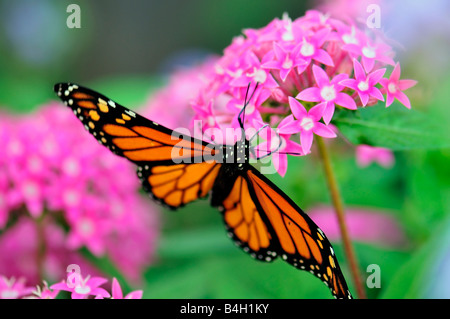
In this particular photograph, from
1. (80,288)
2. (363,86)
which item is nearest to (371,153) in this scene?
(363,86)

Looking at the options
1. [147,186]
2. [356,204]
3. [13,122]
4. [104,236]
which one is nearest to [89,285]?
[147,186]

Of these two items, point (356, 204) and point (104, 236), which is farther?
point (356, 204)

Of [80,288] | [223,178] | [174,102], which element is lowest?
[80,288]

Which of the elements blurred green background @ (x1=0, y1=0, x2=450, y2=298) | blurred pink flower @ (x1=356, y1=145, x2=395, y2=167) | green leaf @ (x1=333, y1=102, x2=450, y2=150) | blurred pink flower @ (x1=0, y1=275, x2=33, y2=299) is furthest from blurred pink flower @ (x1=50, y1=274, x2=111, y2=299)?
blurred pink flower @ (x1=356, y1=145, x2=395, y2=167)

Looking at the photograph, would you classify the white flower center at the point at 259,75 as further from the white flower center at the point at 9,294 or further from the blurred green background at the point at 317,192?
the white flower center at the point at 9,294

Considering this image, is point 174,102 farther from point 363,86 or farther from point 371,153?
point 363,86

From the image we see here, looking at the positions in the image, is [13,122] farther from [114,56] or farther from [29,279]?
[114,56]

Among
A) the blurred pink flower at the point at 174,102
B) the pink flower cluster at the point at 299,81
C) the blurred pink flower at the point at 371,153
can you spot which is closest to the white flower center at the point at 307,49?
the pink flower cluster at the point at 299,81

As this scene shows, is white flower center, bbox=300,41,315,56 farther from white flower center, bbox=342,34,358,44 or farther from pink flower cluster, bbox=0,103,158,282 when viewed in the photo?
pink flower cluster, bbox=0,103,158,282
